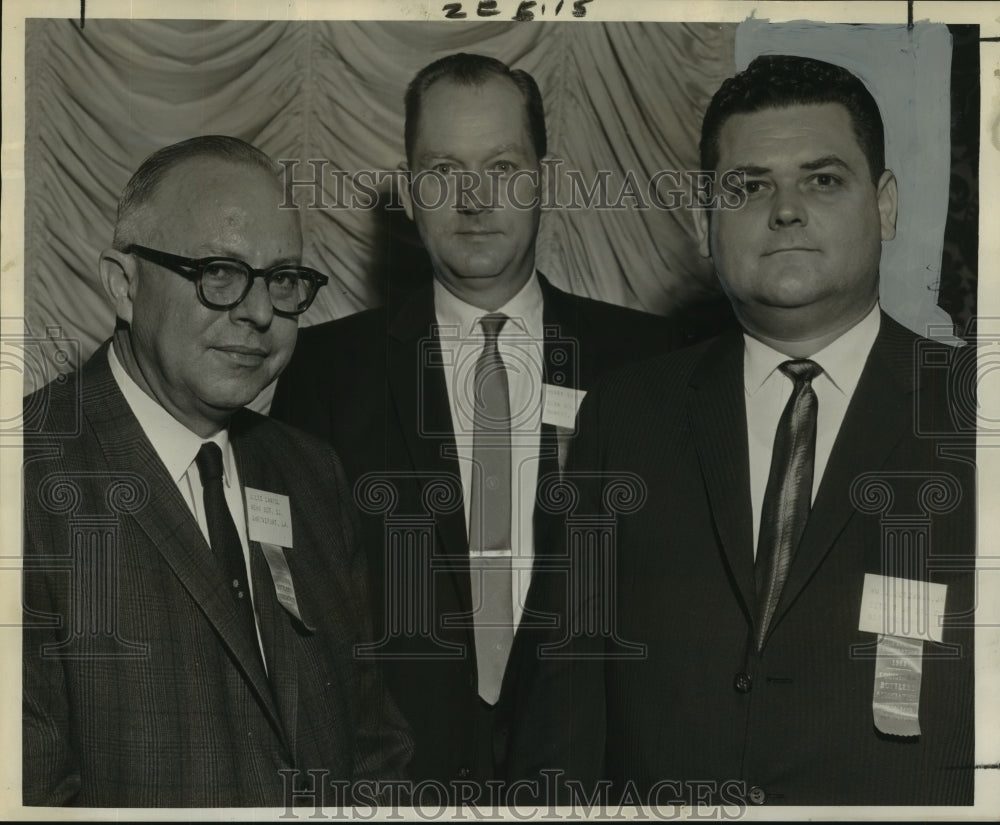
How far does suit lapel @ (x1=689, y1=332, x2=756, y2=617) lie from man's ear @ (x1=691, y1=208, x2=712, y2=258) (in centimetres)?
22

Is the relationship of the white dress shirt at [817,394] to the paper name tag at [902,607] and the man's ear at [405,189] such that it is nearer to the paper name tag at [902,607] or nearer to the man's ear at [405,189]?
the paper name tag at [902,607]

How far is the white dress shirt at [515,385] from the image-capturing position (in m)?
3.00

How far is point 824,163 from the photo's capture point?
115 inches

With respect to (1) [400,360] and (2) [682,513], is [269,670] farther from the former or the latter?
(2) [682,513]

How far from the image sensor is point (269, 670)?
2.88m

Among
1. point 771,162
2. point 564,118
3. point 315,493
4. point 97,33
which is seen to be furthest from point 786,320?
point 97,33

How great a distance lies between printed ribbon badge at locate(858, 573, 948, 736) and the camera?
2.96m

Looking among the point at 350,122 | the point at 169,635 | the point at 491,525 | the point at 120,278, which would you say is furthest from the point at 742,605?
the point at 120,278

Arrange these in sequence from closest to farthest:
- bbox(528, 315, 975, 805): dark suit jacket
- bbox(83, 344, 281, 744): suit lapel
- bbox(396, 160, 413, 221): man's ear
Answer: bbox(83, 344, 281, 744): suit lapel
bbox(528, 315, 975, 805): dark suit jacket
bbox(396, 160, 413, 221): man's ear

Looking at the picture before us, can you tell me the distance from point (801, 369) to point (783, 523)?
1.27 ft

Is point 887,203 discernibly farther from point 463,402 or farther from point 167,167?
point 167,167

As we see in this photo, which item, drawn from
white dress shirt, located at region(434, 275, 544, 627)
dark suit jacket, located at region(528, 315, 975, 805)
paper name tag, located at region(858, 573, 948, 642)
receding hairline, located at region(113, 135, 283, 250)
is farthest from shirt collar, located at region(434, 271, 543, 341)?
paper name tag, located at region(858, 573, 948, 642)

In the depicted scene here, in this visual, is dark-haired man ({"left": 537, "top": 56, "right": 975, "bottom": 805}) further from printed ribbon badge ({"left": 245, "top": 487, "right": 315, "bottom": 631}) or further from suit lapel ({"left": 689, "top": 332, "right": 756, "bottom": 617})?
printed ribbon badge ({"left": 245, "top": 487, "right": 315, "bottom": 631})

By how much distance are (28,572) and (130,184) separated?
3.33 ft
